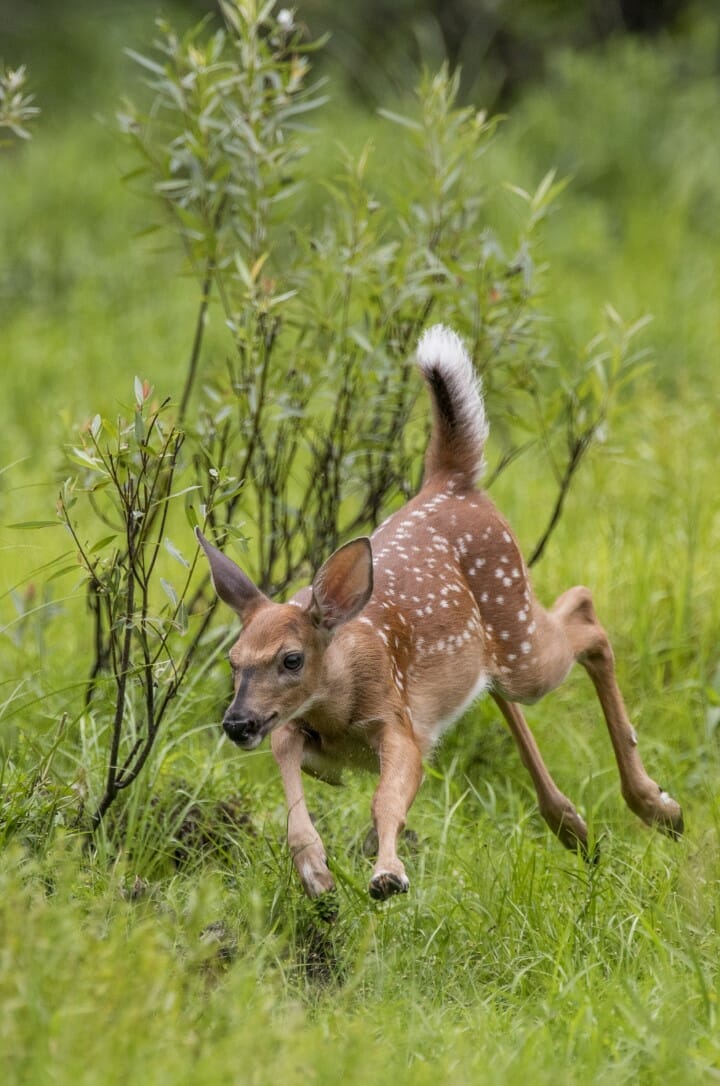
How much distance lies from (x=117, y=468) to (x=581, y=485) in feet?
11.9

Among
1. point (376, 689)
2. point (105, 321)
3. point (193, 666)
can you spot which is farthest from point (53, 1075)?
point (105, 321)

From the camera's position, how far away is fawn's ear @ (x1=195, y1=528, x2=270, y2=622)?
4.09 meters

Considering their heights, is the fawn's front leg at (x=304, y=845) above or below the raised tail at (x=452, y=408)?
below

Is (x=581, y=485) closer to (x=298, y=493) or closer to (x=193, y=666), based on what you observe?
(x=298, y=493)

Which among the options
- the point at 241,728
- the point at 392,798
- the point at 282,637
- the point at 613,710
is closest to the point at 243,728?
the point at 241,728

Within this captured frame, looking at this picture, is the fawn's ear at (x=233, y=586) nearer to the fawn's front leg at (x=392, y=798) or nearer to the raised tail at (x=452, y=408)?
the fawn's front leg at (x=392, y=798)

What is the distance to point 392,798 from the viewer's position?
390 centimetres

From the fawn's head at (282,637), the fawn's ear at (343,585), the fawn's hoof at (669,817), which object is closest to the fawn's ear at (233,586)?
the fawn's head at (282,637)

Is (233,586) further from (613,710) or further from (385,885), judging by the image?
(613,710)

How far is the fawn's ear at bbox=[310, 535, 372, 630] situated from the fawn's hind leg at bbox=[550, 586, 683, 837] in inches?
42.6

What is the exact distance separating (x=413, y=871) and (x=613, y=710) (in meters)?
0.84

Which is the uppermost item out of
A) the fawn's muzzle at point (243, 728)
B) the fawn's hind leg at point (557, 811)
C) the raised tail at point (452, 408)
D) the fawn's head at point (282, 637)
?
the raised tail at point (452, 408)

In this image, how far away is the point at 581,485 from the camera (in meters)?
7.41

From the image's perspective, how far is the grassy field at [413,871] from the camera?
10.2 feet
